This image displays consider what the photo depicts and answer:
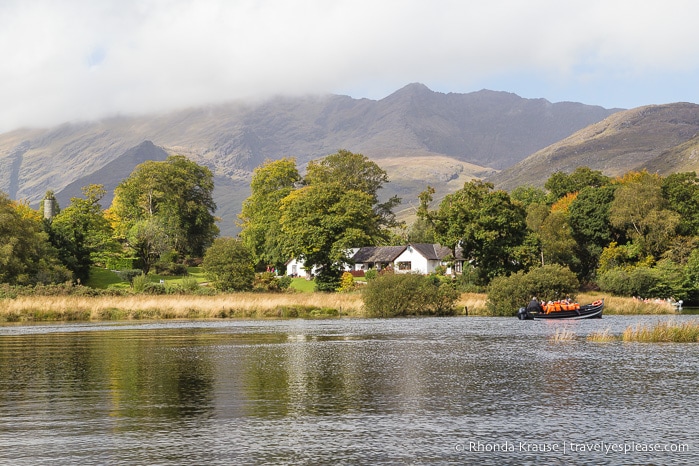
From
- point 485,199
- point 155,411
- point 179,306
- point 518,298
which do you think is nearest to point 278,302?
point 179,306

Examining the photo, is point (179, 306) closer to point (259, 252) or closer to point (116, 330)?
point (116, 330)

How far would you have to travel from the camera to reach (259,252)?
137 m

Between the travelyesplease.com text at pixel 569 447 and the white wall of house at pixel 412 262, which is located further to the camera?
the white wall of house at pixel 412 262

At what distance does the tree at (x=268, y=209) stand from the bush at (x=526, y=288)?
56.2 meters

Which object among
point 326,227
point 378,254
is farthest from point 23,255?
point 378,254

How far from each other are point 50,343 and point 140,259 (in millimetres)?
85998

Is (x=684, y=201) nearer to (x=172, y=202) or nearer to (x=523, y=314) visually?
(x=523, y=314)

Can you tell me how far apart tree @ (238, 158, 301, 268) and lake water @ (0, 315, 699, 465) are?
8502 centimetres

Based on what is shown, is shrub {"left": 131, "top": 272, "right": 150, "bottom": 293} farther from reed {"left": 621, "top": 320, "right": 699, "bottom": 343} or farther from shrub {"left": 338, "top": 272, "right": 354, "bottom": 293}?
reed {"left": 621, "top": 320, "right": 699, "bottom": 343}

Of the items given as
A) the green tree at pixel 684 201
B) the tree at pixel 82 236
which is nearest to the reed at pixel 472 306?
the green tree at pixel 684 201

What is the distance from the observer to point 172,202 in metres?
145

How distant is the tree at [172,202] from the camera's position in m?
144

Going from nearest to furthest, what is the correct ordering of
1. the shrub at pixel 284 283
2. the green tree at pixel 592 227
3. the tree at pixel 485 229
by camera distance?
the tree at pixel 485 229, the shrub at pixel 284 283, the green tree at pixel 592 227

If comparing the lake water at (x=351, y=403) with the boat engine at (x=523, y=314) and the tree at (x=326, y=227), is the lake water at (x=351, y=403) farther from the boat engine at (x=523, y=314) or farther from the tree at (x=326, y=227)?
the tree at (x=326, y=227)
